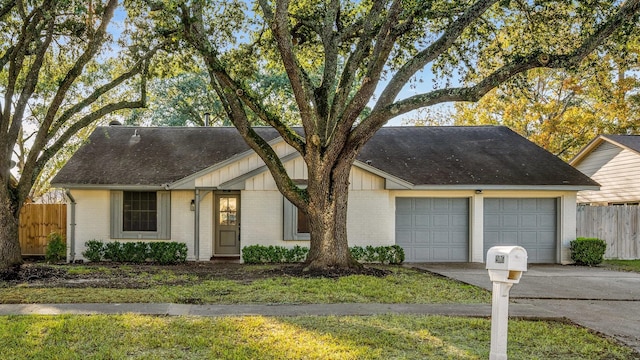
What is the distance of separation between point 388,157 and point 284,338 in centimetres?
1170

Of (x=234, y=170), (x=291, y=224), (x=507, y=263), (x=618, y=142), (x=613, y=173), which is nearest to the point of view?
(x=507, y=263)

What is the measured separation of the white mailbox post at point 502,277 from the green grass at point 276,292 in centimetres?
436

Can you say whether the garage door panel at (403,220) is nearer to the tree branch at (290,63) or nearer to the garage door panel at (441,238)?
the garage door panel at (441,238)

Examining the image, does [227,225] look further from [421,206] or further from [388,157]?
[421,206]

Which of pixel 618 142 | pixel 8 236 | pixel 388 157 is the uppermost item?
pixel 618 142

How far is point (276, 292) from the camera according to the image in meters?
9.48

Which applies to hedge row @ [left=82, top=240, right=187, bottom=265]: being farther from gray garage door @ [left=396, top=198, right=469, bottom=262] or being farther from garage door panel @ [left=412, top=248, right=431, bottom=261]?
garage door panel @ [left=412, top=248, right=431, bottom=261]

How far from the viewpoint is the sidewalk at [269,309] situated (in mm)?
7742

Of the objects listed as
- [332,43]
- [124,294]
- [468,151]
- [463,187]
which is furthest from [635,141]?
[124,294]

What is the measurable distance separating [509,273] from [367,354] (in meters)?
2.02

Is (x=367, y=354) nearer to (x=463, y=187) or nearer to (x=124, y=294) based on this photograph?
(x=124, y=294)

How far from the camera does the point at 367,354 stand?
18.6 feet

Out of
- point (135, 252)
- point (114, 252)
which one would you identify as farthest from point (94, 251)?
point (135, 252)

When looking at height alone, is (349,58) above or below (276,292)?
above
